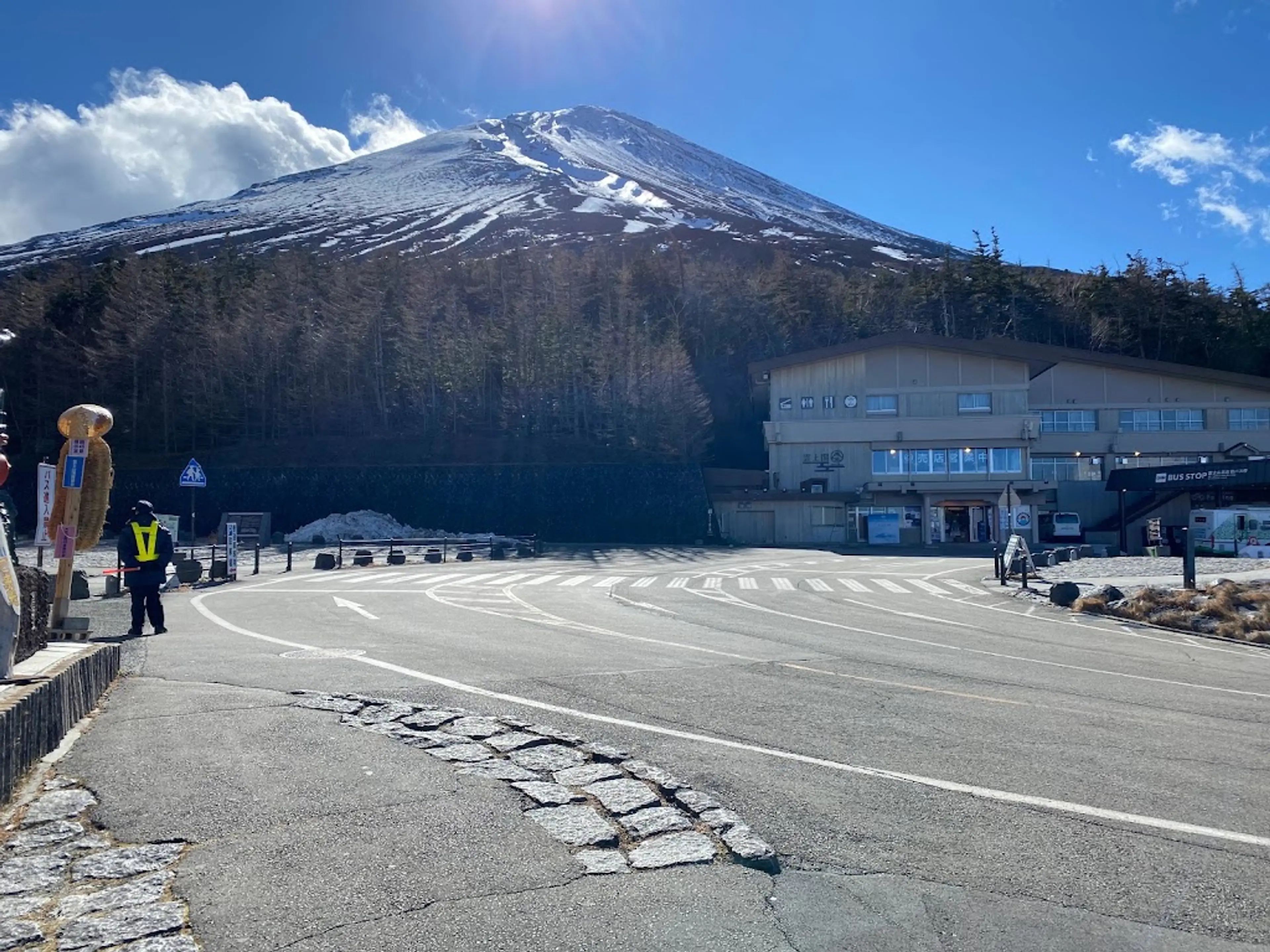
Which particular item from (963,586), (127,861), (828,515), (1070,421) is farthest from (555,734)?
(1070,421)

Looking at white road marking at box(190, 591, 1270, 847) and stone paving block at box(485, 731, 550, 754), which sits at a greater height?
stone paving block at box(485, 731, 550, 754)

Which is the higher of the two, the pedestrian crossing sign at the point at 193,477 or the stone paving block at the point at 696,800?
the pedestrian crossing sign at the point at 193,477

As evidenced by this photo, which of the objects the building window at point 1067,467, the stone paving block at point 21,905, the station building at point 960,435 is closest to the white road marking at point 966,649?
the stone paving block at point 21,905

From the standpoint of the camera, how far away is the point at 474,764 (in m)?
5.96

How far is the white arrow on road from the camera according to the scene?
1572cm

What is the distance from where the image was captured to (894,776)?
5895 millimetres

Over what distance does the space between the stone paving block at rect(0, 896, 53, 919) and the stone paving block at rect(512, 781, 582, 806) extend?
2.30 meters

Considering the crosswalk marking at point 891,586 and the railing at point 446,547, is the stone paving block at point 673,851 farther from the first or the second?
the railing at point 446,547

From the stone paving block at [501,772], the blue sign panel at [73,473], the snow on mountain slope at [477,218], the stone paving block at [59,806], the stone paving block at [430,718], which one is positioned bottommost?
the stone paving block at [501,772]

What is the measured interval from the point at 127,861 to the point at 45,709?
2.12 metres

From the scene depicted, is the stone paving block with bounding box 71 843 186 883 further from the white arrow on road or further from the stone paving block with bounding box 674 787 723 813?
the white arrow on road

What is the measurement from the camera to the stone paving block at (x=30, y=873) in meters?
4.09

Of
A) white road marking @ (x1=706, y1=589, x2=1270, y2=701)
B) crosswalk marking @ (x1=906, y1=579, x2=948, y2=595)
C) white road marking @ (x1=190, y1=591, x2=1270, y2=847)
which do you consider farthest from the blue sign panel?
crosswalk marking @ (x1=906, y1=579, x2=948, y2=595)

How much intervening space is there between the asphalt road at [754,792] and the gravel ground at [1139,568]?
15.4 metres
